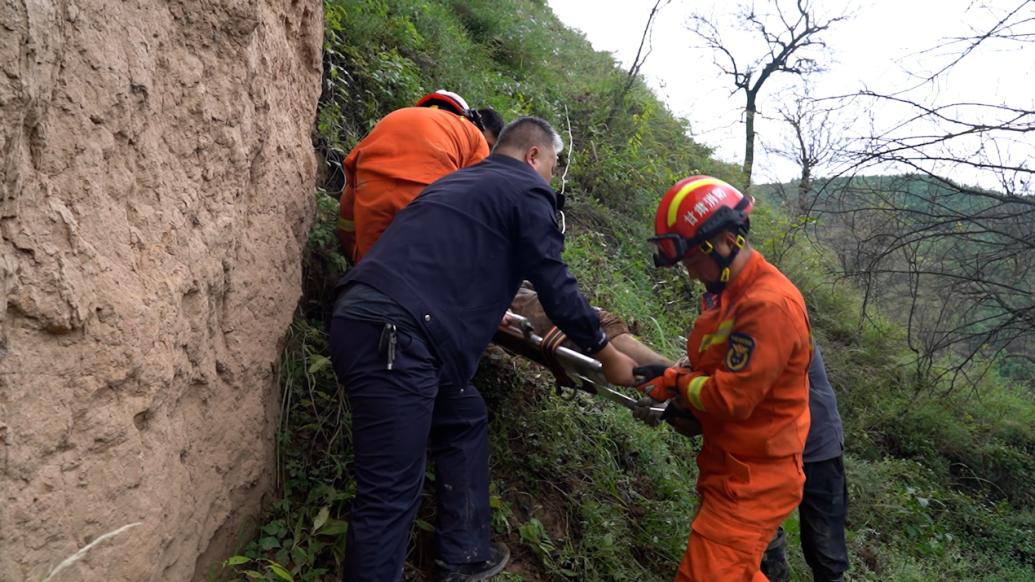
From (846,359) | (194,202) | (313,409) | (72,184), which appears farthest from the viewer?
(846,359)

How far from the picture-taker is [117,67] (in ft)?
6.14

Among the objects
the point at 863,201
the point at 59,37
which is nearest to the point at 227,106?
the point at 59,37

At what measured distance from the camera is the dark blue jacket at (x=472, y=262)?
2.63 meters

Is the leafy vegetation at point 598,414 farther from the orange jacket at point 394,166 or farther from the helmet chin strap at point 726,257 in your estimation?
the helmet chin strap at point 726,257

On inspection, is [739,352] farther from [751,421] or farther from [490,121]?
[490,121]

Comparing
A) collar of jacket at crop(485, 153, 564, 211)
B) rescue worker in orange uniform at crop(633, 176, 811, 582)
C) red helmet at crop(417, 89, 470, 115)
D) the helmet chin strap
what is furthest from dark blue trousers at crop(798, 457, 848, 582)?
red helmet at crop(417, 89, 470, 115)

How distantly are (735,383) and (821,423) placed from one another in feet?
3.42

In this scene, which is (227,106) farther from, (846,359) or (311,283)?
(846,359)

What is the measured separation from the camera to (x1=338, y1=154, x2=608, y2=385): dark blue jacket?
2627mm

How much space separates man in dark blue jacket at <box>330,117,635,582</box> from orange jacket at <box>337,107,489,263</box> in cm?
43

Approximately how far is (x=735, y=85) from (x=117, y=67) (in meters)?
19.9

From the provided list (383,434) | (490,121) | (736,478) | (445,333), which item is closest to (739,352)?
(736,478)

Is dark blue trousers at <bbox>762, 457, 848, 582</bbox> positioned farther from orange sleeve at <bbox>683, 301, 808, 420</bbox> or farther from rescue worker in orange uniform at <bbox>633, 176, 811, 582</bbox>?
orange sleeve at <bbox>683, 301, 808, 420</bbox>

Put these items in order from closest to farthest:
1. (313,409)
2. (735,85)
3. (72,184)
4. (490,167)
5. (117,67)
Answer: (72,184) → (117,67) → (490,167) → (313,409) → (735,85)
